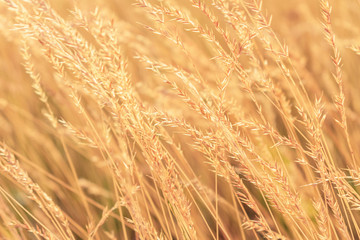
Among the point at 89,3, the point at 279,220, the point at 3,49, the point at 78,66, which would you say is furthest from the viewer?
the point at 89,3

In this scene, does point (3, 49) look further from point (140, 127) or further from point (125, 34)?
point (140, 127)

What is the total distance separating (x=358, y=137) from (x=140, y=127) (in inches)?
48.9

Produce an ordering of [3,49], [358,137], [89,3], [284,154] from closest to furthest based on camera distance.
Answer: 1. [284,154]
2. [358,137]
3. [3,49]
4. [89,3]

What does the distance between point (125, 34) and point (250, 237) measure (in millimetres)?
936

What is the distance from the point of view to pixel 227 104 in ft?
4.53

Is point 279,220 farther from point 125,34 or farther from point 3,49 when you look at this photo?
point 3,49

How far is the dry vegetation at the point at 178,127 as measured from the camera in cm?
106

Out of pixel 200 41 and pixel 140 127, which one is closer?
pixel 140 127

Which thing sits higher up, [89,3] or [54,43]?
[89,3]

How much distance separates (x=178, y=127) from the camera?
154 centimetres

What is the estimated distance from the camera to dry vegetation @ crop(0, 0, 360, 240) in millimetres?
1060

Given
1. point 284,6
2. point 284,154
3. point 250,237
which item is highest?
point 284,6

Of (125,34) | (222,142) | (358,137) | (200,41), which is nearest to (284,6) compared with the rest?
(200,41)

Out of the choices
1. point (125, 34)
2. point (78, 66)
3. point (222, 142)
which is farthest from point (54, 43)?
point (125, 34)
